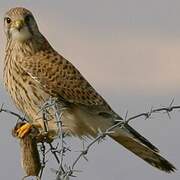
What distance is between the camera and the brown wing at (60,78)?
7992mm

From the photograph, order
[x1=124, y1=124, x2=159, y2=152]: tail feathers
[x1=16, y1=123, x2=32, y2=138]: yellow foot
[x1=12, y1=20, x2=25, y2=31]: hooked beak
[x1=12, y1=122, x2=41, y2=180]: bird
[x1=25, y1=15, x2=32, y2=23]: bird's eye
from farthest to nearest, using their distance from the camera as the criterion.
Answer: [x1=25, y1=15, x2=32, y2=23]: bird's eye < [x1=12, y1=20, x2=25, y2=31]: hooked beak < [x1=124, y1=124, x2=159, y2=152]: tail feathers < [x1=16, y1=123, x2=32, y2=138]: yellow foot < [x1=12, y1=122, x2=41, y2=180]: bird

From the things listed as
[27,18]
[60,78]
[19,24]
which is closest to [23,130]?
[60,78]

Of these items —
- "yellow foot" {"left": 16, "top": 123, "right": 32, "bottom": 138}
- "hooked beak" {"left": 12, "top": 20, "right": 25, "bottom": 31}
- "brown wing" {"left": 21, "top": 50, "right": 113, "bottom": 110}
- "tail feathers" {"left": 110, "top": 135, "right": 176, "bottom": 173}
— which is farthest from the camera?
"hooked beak" {"left": 12, "top": 20, "right": 25, "bottom": 31}

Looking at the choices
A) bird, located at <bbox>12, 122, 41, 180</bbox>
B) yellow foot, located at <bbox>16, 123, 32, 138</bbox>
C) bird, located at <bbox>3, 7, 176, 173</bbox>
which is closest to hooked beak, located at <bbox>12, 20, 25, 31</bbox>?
bird, located at <bbox>3, 7, 176, 173</bbox>

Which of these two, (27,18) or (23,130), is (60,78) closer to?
(27,18)

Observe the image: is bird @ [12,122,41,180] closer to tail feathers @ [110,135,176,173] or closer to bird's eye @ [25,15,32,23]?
tail feathers @ [110,135,176,173]

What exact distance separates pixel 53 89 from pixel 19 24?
0.80 m

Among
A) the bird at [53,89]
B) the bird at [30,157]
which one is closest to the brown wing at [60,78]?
the bird at [53,89]

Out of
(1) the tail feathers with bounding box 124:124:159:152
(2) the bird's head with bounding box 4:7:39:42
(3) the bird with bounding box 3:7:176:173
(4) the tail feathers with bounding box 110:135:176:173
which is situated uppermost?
(2) the bird's head with bounding box 4:7:39:42

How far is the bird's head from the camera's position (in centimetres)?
816

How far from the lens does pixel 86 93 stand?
Answer: 8195mm

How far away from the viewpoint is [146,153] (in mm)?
7617

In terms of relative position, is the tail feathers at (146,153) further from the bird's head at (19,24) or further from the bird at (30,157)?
the bird at (30,157)

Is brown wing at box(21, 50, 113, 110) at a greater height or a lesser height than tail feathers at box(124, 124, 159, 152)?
greater
